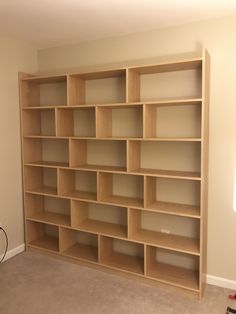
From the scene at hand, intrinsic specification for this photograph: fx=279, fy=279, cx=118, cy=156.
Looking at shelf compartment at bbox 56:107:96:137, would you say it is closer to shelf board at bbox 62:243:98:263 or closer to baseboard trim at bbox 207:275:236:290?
shelf board at bbox 62:243:98:263

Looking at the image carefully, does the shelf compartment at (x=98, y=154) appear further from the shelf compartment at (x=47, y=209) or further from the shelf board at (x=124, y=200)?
the shelf compartment at (x=47, y=209)

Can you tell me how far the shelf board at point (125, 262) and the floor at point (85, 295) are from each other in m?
0.10

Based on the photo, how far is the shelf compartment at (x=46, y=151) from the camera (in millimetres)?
3279

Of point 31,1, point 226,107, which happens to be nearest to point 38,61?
point 31,1

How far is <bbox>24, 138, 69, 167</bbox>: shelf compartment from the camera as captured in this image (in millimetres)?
3279

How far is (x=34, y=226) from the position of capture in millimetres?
3410

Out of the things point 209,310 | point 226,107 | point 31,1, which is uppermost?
point 31,1

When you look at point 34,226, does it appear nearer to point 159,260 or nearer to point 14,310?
point 14,310

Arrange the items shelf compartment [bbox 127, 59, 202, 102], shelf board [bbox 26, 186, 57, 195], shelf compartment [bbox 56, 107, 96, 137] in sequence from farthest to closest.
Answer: shelf board [bbox 26, 186, 57, 195] < shelf compartment [bbox 56, 107, 96, 137] < shelf compartment [bbox 127, 59, 202, 102]

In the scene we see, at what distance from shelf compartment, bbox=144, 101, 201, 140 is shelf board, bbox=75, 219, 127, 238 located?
1034 millimetres

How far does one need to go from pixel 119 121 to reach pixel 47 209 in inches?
58.8

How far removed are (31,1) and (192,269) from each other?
2778 millimetres

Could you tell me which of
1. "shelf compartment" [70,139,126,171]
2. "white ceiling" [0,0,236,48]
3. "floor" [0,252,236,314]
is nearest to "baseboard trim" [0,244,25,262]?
"floor" [0,252,236,314]

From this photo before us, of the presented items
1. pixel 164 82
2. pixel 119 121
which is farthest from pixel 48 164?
pixel 164 82
